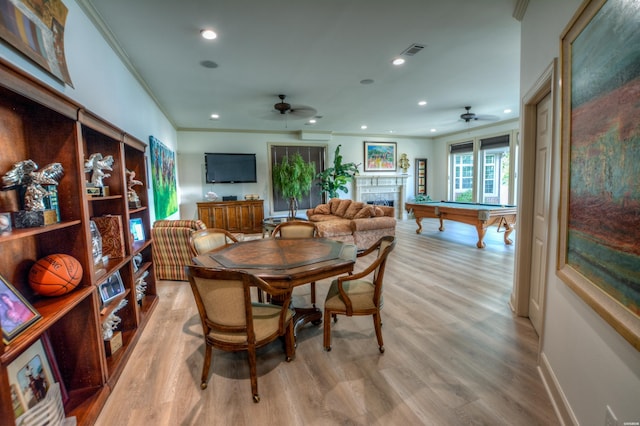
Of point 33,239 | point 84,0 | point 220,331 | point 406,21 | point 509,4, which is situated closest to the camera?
point 33,239

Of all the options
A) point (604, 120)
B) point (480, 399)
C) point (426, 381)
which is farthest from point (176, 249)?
point (604, 120)

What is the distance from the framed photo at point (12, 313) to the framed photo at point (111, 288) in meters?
0.80

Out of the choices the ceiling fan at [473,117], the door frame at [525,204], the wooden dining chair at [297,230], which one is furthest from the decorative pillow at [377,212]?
the door frame at [525,204]

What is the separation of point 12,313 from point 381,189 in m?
8.79

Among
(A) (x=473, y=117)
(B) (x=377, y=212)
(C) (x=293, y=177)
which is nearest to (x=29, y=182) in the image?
(B) (x=377, y=212)

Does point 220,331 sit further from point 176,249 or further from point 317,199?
point 317,199

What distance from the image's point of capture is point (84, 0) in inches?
87.4

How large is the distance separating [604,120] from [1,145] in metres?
2.74

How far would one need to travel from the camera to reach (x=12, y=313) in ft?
3.90

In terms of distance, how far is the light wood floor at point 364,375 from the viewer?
161 cm

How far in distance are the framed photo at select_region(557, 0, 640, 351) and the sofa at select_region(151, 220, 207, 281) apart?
3659 millimetres

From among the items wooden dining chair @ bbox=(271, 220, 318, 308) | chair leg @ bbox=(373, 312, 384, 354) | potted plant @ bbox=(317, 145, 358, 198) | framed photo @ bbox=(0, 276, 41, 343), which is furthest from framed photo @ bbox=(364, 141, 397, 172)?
framed photo @ bbox=(0, 276, 41, 343)

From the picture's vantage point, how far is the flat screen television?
24.1 ft

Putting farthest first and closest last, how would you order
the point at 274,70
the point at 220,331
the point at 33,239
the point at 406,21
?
the point at 274,70 → the point at 406,21 → the point at 220,331 → the point at 33,239
